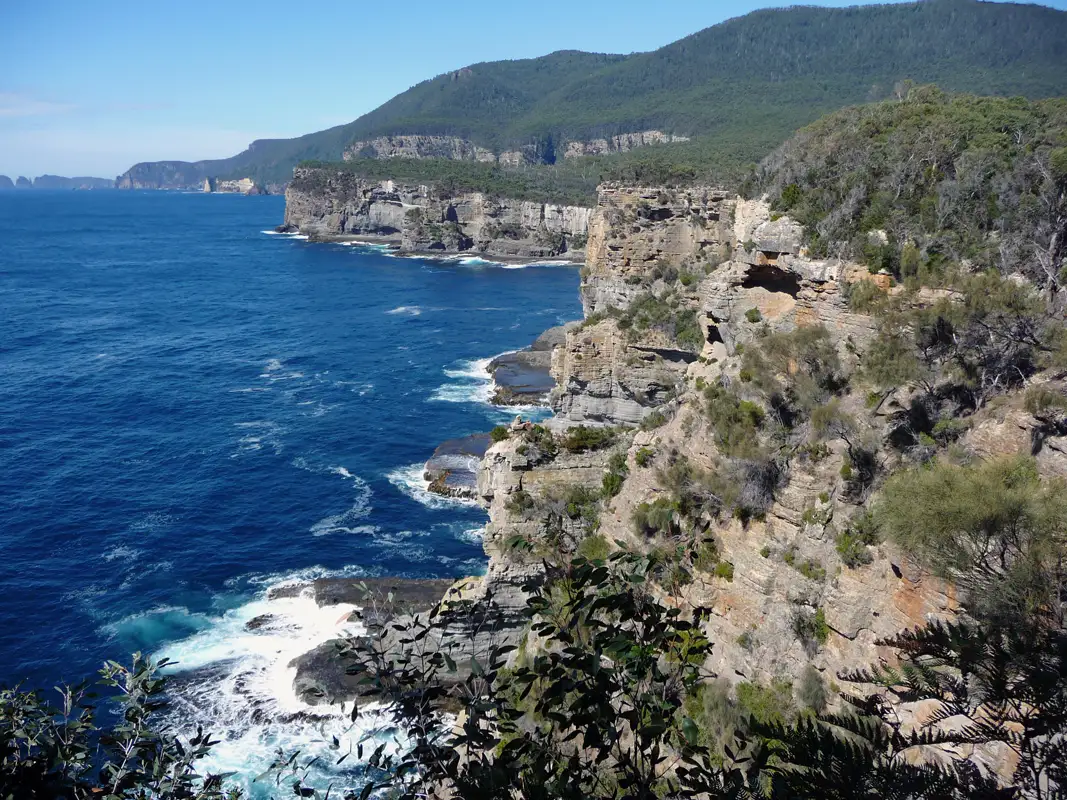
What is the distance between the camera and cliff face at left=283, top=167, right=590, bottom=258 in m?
146

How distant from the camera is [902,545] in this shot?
444 inches

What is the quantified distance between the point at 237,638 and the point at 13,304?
82066 mm

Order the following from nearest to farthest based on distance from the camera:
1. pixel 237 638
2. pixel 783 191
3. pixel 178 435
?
pixel 783 191, pixel 237 638, pixel 178 435

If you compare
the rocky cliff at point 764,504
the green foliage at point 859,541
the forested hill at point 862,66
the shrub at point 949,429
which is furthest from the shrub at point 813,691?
the forested hill at point 862,66

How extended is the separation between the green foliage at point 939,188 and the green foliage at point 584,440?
888 cm

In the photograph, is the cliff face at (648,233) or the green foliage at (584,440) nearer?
the green foliage at (584,440)

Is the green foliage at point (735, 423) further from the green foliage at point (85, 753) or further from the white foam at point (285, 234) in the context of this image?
the white foam at point (285, 234)

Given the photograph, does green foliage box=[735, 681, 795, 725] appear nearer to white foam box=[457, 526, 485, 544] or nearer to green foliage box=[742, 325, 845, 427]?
green foliage box=[742, 325, 845, 427]

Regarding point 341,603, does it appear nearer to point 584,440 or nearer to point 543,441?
point 543,441

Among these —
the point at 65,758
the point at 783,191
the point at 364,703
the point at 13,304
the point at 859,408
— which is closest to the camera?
the point at 65,758

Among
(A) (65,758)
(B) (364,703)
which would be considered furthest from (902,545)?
(B) (364,703)

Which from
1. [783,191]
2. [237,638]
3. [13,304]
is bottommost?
[237,638]

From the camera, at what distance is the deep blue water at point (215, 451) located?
33.2 m

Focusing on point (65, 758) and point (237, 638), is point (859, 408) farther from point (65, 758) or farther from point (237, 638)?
point (237, 638)
